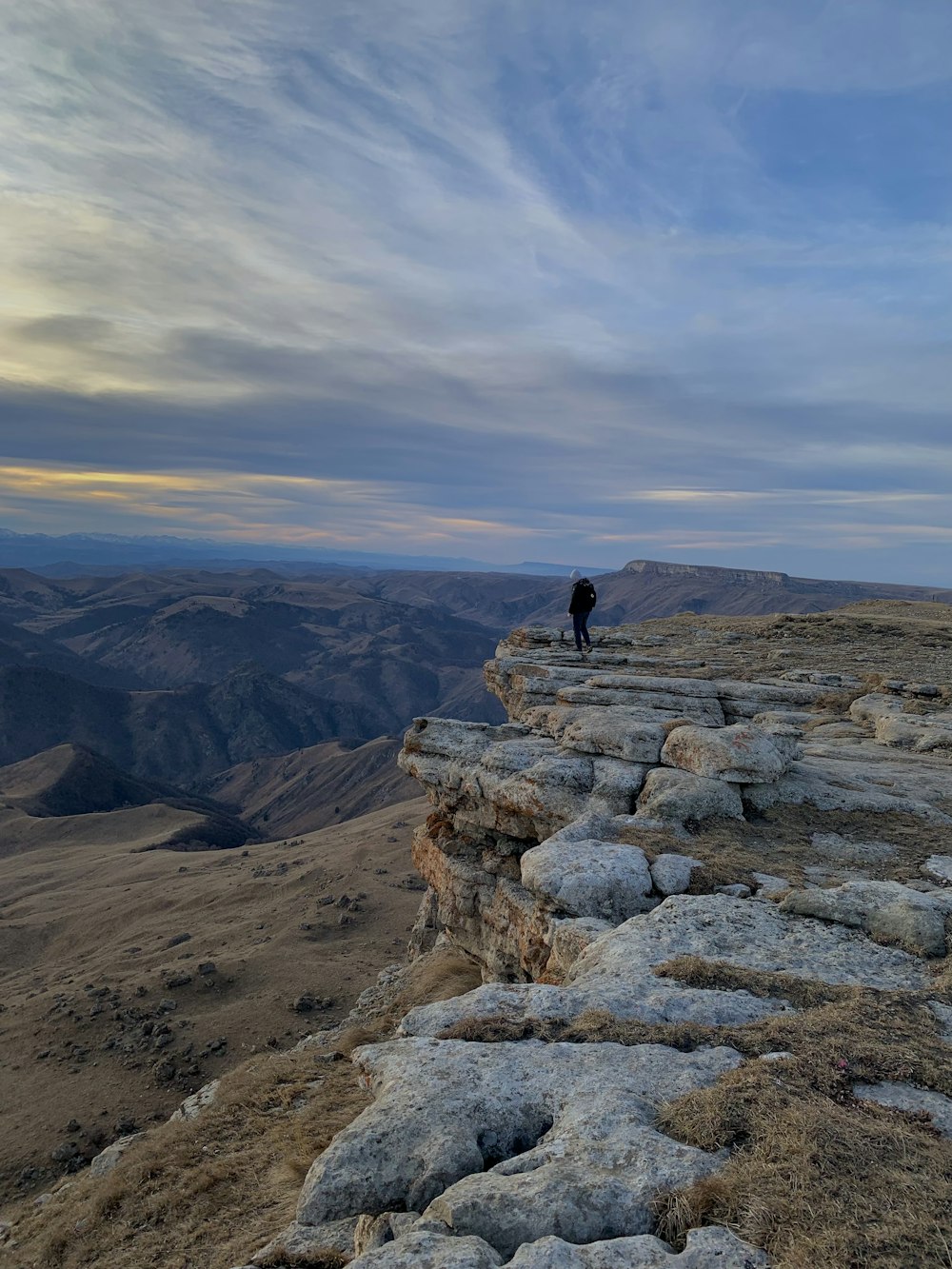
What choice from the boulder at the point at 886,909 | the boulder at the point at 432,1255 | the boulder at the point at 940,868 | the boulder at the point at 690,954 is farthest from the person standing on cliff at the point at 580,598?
the boulder at the point at 432,1255

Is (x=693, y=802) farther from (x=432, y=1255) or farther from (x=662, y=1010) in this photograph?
(x=432, y=1255)

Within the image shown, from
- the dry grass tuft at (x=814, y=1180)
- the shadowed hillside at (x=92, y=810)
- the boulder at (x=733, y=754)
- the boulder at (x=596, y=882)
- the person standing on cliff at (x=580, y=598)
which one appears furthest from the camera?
the shadowed hillside at (x=92, y=810)

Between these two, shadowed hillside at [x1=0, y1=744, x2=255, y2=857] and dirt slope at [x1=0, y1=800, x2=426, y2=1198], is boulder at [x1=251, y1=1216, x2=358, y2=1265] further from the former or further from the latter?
shadowed hillside at [x1=0, y1=744, x2=255, y2=857]

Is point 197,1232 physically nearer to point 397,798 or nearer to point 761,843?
point 761,843

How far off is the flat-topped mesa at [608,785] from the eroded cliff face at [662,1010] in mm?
64

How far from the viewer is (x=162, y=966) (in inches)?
1377

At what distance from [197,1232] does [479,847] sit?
11.5 metres

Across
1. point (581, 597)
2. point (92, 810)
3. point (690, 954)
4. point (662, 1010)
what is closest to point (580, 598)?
point (581, 597)

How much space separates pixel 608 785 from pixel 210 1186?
31.3 feet

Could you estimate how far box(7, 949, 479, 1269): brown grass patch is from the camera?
791 cm

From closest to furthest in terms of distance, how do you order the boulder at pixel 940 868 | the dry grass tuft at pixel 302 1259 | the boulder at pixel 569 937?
1. the dry grass tuft at pixel 302 1259
2. the boulder at pixel 569 937
3. the boulder at pixel 940 868

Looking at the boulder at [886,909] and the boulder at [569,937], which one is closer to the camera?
the boulder at [886,909]

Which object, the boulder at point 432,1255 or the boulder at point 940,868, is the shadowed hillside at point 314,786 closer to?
the boulder at point 940,868

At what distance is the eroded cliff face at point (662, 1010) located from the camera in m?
4.86
